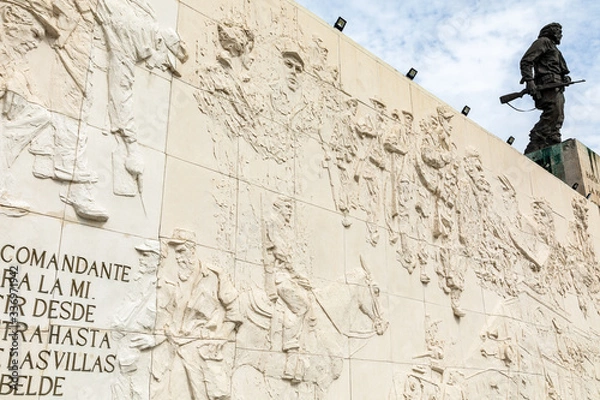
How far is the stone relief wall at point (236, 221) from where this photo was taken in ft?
14.3

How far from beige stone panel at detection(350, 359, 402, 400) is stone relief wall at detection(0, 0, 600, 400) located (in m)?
0.02

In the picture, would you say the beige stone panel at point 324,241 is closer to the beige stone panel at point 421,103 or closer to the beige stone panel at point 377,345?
the beige stone panel at point 377,345

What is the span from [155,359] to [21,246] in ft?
4.36

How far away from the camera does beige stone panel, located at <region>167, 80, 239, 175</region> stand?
546 centimetres

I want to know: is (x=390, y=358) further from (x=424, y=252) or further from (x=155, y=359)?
(x=155, y=359)

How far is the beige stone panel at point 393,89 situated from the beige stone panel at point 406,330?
262 centimetres

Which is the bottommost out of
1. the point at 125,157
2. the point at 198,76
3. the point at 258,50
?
the point at 125,157

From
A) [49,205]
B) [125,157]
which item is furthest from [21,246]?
[125,157]

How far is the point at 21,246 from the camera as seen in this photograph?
416cm

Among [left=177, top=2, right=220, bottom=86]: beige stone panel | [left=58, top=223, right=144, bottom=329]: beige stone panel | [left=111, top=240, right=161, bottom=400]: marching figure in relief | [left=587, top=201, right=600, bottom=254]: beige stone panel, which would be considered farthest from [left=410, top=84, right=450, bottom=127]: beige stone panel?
[left=587, top=201, right=600, bottom=254]: beige stone panel

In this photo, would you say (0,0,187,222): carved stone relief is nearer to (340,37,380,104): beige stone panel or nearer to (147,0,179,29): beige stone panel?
(147,0,179,29): beige stone panel

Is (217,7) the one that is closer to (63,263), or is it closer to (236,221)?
(236,221)

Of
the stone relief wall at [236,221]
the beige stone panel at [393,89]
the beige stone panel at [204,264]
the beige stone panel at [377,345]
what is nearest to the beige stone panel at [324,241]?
the stone relief wall at [236,221]

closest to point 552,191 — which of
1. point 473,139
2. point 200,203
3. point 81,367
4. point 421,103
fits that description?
point 473,139
